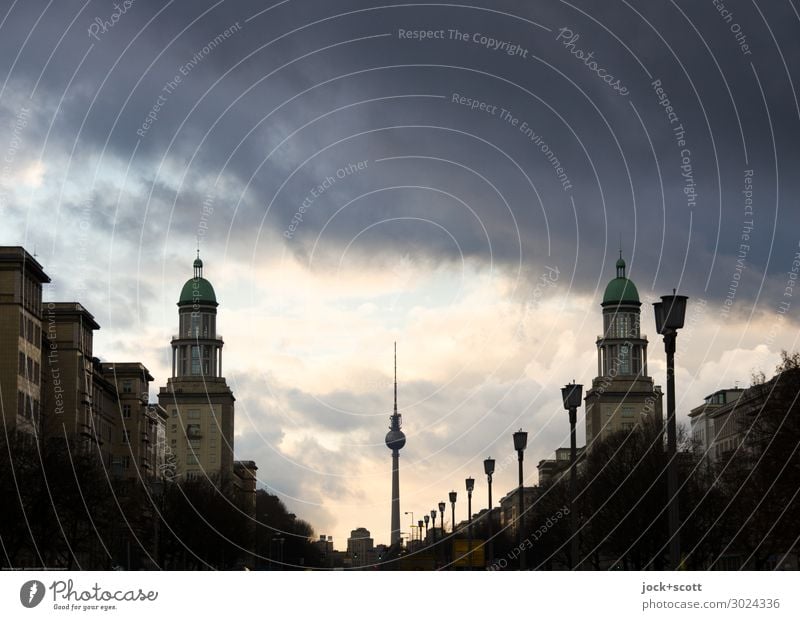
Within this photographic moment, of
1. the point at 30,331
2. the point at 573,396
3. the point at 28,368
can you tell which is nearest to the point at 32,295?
the point at 30,331

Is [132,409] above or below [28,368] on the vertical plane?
above

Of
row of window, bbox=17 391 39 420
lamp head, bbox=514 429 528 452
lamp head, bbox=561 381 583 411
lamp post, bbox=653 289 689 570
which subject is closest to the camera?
lamp post, bbox=653 289 689 570

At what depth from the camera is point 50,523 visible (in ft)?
265

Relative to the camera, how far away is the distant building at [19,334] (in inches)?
4690

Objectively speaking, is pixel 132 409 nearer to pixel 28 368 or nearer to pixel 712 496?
pixel 28 368

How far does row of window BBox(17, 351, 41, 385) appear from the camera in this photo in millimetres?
121625

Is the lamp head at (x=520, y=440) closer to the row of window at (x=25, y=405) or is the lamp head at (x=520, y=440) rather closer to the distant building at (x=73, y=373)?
the row of window at (x=25, y=405)

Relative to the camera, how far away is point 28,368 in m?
124

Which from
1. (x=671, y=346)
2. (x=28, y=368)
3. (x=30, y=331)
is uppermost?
(x=30, y=331)

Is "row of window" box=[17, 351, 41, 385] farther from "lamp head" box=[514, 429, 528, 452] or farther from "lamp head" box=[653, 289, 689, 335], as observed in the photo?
"lamp head" box=[653, 289, 689, 335]

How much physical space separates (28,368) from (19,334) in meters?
3.81

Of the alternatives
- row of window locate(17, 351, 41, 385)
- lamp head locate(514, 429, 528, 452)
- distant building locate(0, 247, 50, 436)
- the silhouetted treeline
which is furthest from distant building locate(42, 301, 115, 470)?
lamp head locate(514, 429, 528, 452)
